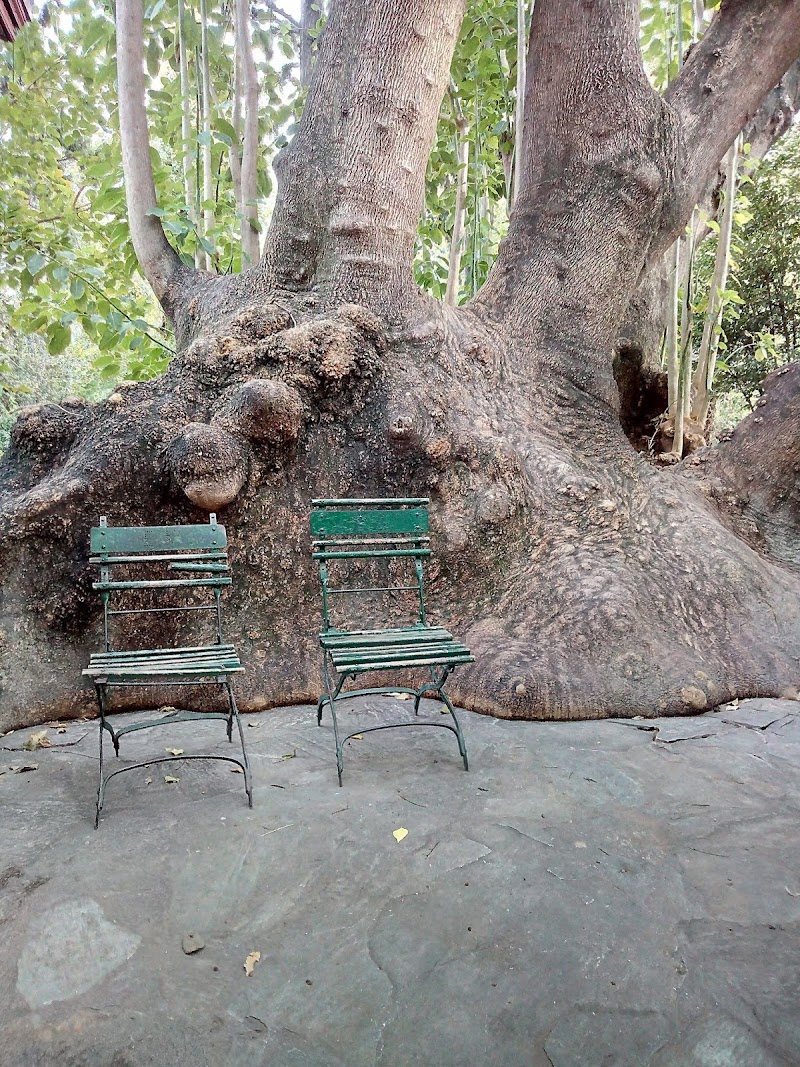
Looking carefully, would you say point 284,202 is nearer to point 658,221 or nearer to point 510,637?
point 658,221

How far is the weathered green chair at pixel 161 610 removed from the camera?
2664 millimetres

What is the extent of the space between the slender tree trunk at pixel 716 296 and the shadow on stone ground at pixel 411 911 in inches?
193

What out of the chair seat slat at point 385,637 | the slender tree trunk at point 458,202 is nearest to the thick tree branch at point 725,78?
the slender tree trunk at point 458,202

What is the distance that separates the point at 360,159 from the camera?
15.5ft

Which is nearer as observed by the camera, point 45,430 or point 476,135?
point 45,430

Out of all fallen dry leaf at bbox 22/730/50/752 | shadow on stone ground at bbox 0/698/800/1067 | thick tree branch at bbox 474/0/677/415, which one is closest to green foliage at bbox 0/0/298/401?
thick tree branch at bbox 474/0/677/415

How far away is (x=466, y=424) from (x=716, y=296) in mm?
3698

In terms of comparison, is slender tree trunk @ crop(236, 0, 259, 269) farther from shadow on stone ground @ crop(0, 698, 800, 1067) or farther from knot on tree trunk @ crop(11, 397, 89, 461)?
shadow on stone ground @ crop(0, 698, 800, 1067)

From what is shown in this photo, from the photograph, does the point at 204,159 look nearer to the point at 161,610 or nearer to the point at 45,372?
the point at 161,610

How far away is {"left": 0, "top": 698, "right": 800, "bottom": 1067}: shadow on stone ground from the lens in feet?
4.82

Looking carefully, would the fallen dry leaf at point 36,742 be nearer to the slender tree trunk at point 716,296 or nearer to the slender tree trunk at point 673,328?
the slender tree trunk at point 673,328

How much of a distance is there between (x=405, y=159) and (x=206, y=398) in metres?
2.19

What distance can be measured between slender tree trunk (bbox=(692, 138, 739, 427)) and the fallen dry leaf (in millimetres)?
6372

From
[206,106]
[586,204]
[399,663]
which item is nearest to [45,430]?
[399,663]
